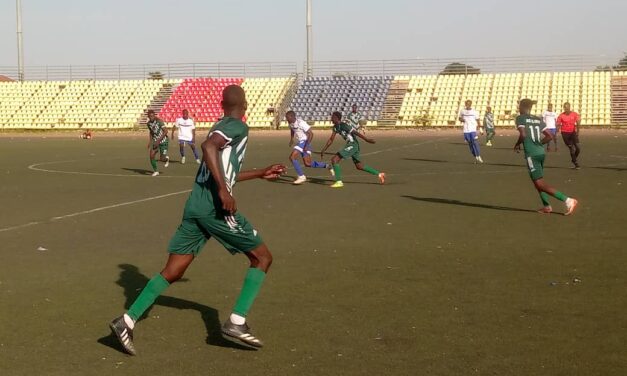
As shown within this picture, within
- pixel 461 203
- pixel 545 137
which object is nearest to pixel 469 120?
pixel 461 203

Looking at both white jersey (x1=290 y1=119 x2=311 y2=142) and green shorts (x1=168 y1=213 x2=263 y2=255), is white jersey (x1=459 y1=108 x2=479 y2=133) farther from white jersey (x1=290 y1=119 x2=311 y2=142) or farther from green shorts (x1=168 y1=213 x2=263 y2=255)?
green shorts (x1=168 y1=213 x2=263 y2=255)

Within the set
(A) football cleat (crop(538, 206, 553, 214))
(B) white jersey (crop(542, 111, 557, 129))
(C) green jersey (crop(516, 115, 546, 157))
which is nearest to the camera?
(A) football cleat (crop(538, 206, 553, 214))

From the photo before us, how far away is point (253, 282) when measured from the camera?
630 centimetres

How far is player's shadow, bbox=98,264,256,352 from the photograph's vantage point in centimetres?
638

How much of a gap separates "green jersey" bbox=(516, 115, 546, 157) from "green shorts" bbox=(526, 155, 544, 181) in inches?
3.4

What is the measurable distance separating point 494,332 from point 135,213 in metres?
8.95

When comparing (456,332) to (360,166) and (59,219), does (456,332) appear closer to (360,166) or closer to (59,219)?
(59,219)

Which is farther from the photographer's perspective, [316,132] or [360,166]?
[316,132]

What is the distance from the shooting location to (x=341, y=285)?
830 cm

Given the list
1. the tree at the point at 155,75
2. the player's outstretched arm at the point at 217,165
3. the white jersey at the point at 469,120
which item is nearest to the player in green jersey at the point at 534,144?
the player's outstretched arm at the point at 217,165

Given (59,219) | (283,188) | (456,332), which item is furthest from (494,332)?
(283,188)

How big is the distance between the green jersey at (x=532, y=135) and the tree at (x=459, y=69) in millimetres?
49777

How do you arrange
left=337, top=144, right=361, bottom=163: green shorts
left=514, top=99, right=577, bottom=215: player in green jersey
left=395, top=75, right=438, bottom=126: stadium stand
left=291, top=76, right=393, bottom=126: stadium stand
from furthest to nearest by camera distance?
left=291, top=76, right=393, bottom=126: stadium stand < left=395, top=75, right=438, bottom=126: stadium stand < left=337, top=144, right=361, bottom=163: green shorts < left=514, top=99, right=577, bottom=215: player in green jersey

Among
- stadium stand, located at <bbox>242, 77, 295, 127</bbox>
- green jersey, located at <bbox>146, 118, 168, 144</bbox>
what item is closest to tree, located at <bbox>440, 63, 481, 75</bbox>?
stadium stand, located at <bbox>242, 77, 295, 127</bbox>
